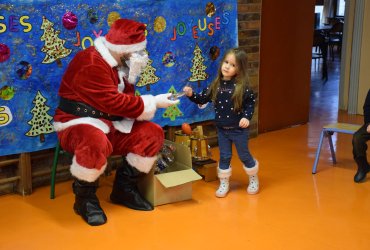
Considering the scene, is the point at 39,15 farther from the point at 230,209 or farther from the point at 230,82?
the point at 230,209

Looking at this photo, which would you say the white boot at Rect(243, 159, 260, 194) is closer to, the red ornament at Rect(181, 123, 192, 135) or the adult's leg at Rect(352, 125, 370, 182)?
the red ornament at Rect(181, 123, 192, 135)

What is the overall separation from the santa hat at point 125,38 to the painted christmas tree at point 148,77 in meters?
0.74

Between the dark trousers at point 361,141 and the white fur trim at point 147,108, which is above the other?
the white fur trim at point 147,108

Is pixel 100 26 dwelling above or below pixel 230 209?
above

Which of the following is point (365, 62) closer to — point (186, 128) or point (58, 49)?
point (186, 128)

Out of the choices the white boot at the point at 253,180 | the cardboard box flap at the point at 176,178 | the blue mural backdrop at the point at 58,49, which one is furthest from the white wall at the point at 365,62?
the cardboard box flap at the point at 176,178

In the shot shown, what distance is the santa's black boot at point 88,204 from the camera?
10.5 feet

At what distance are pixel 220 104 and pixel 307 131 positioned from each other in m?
2.20

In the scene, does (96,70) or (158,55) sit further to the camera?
(158,55)

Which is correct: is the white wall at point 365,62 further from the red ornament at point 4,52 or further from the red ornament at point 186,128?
the red ornament at point 4,52

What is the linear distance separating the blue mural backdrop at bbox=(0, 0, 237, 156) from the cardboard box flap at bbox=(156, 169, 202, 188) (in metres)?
0.83

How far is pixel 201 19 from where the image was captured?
4426 mm

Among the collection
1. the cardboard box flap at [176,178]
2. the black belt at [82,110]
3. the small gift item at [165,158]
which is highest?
the black belt at [82,110]

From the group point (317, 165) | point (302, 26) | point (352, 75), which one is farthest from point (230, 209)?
point (352, 75)
